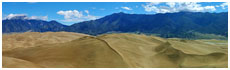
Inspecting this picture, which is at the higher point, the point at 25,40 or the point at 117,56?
the point at 117,56

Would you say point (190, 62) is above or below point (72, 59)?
below

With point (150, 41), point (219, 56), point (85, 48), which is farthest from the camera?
point (150, 41)

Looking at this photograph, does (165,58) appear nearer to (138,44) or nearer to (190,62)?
(190,62)

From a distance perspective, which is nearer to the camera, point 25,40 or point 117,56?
point 117,56

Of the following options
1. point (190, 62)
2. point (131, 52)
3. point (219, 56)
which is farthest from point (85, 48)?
point (219, 56)

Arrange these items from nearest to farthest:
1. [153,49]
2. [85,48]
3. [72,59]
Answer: [72,59] → [85,48] → [153,49]

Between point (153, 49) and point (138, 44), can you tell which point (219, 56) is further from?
point (138, 44)

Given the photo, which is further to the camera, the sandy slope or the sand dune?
the sandy slope

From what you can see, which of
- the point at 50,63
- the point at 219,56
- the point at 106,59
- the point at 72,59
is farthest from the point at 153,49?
the point at 50,63

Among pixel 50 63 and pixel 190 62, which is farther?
pixel 190 62

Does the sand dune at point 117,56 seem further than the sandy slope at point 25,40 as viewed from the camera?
No
